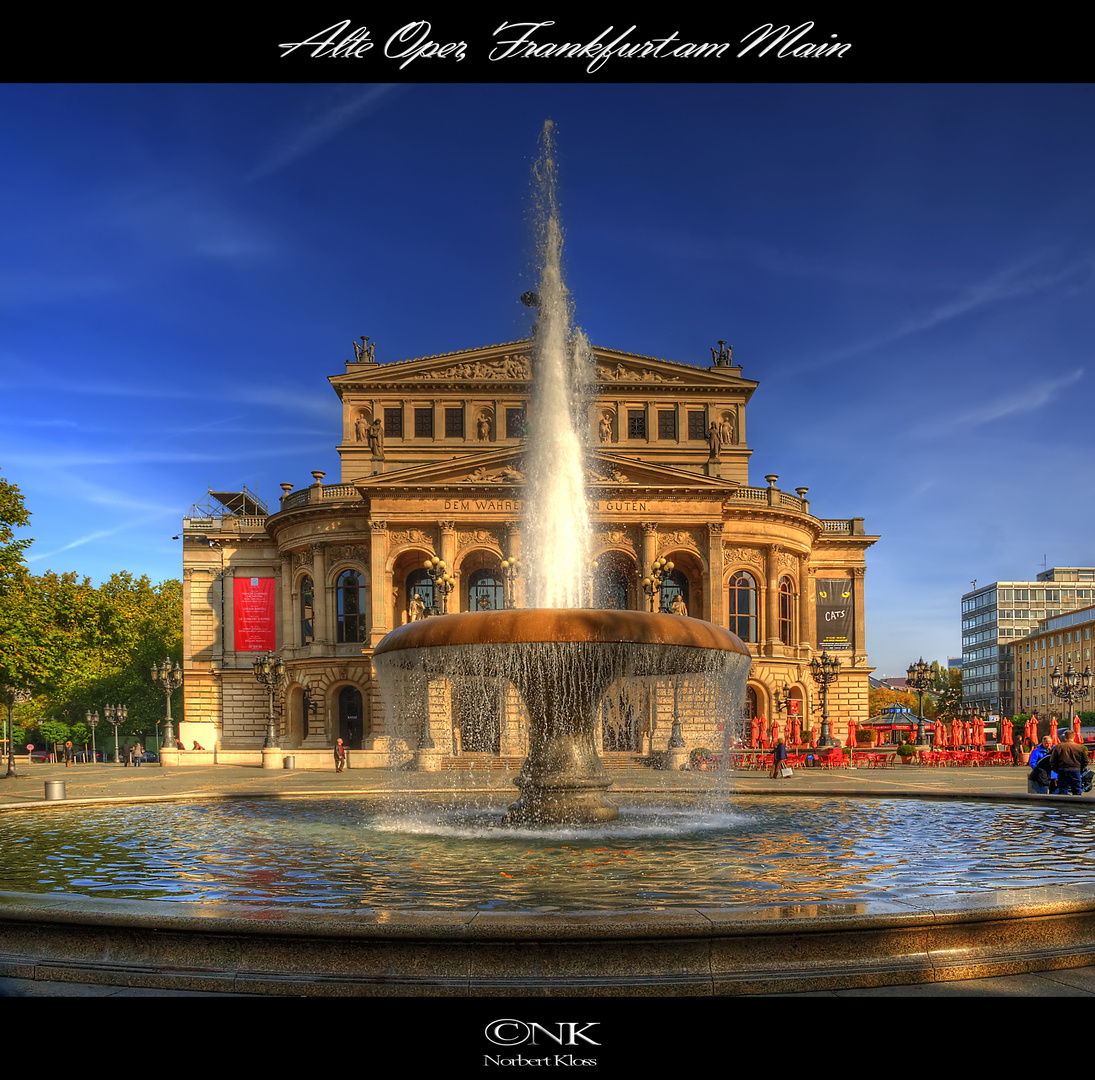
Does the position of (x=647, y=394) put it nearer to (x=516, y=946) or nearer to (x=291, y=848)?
(x=291, y=848)

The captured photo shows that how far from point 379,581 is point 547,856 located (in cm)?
3557

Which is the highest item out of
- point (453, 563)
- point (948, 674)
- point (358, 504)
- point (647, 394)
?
point (647, 394)

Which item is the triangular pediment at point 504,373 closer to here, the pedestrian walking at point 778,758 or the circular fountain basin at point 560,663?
the pedestrian walking at point 778,758

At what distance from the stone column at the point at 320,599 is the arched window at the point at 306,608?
0.99 metres

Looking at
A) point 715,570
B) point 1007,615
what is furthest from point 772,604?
point 1007,615

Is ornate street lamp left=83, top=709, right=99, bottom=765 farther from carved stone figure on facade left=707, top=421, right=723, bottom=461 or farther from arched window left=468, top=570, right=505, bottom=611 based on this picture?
carved stone figure on facade left=707, top=421, right=723, bottom=461

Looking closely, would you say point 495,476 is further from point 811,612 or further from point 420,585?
point 811,612

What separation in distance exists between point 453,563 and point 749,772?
1732 cm

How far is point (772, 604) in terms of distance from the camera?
48375mm

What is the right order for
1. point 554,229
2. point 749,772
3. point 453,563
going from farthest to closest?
point 453,563, point 749,772, point 554,229

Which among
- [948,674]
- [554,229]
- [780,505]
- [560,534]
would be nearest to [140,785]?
[560,534]

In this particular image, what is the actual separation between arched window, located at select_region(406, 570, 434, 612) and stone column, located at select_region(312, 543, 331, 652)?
3803 millimetres

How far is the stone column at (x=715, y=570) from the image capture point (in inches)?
1777
